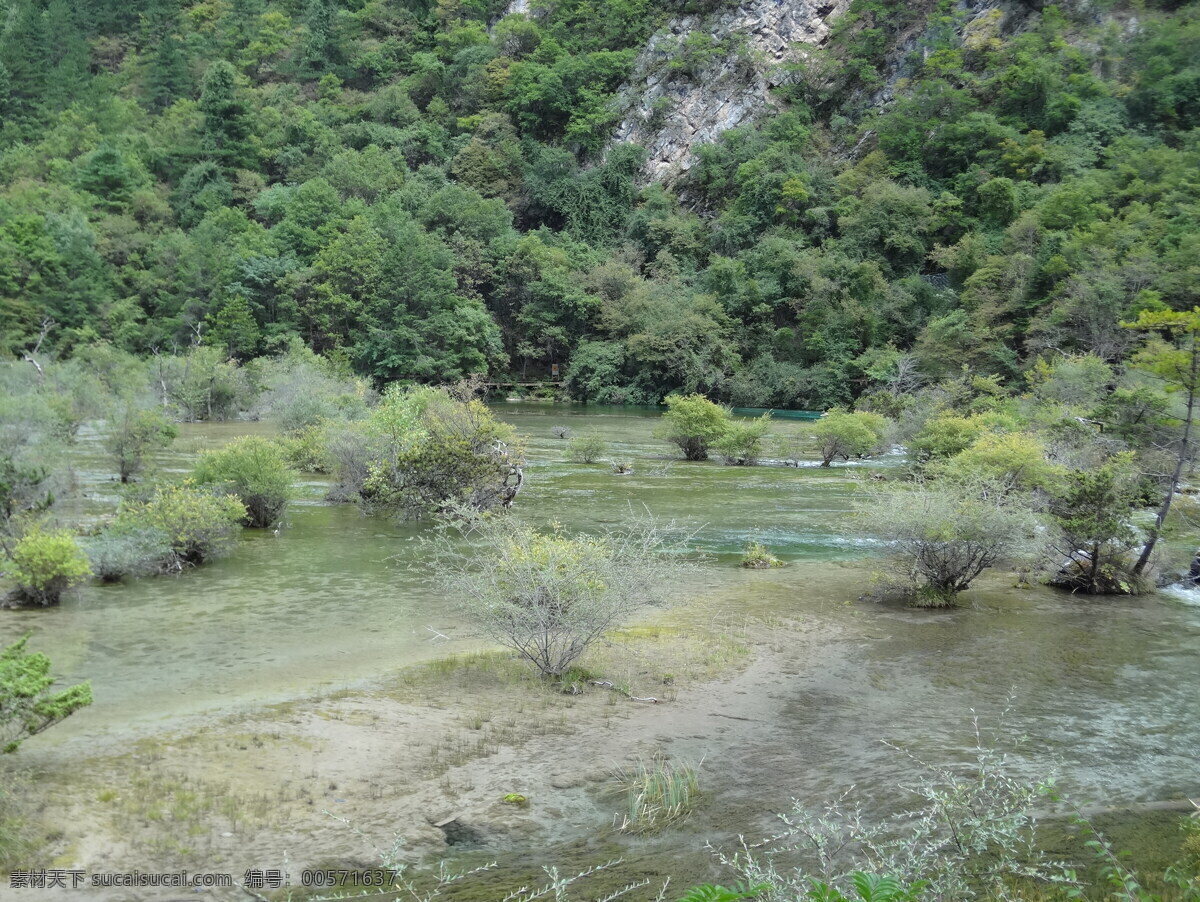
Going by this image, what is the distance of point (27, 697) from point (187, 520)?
30.0 feet

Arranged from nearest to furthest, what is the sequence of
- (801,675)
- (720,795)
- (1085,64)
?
(720,795) → (801,675) → (1085,64)

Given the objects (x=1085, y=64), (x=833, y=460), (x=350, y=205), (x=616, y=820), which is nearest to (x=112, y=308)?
(x=350, y=205)

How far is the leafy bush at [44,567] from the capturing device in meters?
12.6

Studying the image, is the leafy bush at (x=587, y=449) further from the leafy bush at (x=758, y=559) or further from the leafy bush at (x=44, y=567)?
the leafy bush at (x=44, y=567)

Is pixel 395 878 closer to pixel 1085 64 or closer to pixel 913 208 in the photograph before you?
pixel 913 208

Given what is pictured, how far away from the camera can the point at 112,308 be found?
57969mm

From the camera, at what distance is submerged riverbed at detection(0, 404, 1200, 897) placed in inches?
310

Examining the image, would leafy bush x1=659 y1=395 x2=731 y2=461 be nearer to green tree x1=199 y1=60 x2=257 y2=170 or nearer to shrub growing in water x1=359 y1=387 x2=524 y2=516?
shrub growing in water x1=359 y1=387 x2=524 y2=516

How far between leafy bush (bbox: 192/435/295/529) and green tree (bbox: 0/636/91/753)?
11.5 metres

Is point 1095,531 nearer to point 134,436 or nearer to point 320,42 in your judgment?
point 134,436

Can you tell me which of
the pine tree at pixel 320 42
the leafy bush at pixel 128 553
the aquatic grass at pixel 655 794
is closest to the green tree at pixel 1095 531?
the aquatic grass at pixel 655 794

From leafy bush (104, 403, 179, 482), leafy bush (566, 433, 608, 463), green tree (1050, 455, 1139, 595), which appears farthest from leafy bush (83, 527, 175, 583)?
leafy bush (566, 433, 608, 463)

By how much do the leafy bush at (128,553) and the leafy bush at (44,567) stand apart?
1.19 meters

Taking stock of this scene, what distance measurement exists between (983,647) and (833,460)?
821 inches
